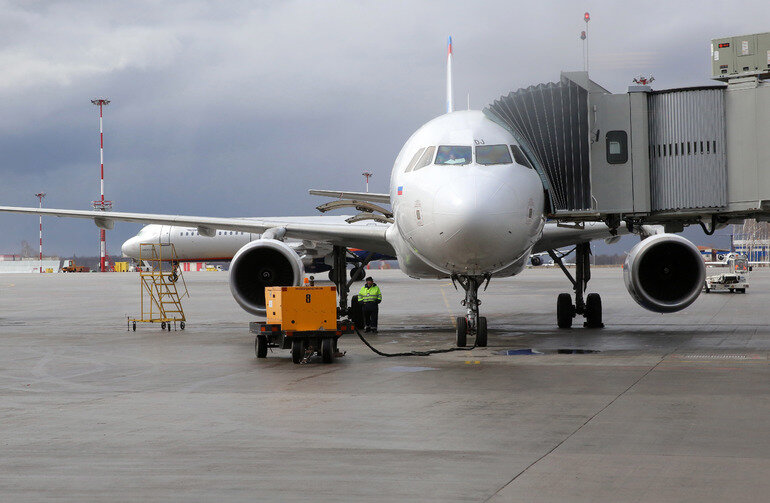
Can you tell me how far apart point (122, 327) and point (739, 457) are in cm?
1745

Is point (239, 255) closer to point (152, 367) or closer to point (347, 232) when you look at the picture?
point (347, 232)

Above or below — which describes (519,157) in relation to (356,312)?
above

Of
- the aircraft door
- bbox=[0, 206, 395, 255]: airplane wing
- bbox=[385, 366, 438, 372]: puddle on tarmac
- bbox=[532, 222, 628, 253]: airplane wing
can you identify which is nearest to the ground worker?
bbox=[0, 206, 395, 255]: airplane wing

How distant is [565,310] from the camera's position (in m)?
19.4

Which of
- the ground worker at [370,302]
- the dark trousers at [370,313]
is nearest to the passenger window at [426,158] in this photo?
the ground worker at [370,302]

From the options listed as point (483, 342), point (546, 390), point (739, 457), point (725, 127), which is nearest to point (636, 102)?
point (725, 127)

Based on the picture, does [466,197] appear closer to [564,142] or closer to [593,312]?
[564,142]

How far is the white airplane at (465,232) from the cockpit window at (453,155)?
0.05ft

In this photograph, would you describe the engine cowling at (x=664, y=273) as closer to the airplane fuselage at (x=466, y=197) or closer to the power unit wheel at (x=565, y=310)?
the airplane fuselage at (x=466, y=197)

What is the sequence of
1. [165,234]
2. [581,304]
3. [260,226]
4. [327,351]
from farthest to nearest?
[165,234] < [581,304] < [260,226] < [327,351]

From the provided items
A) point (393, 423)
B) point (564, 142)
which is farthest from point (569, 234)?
point (393, 423)

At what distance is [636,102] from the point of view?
1533 centimetres

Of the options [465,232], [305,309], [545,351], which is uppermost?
[465,232]

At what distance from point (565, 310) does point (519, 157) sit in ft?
21.1
